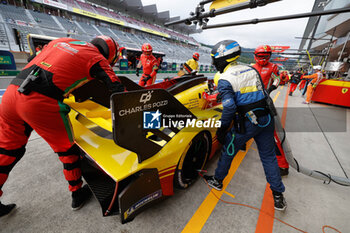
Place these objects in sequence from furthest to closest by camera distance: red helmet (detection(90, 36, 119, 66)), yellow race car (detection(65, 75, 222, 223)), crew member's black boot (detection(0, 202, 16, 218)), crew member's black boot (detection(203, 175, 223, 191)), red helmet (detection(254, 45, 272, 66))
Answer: red helmet (detection(254, 45, 272, 66)), crew member's black boot (detection(203, 175, 223, 191)), red helmet (detection(90, 36, 119, 66)), crew member's black boot (detection(0, 202, 16, 218)), yellow race car (detection(65, 75, 222, 223))

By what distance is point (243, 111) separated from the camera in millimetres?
1726

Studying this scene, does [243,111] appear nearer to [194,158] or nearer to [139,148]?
[194,158]

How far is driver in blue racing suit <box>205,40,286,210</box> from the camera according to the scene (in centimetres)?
168

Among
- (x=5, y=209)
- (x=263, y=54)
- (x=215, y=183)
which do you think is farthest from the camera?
(x=263, y=54)

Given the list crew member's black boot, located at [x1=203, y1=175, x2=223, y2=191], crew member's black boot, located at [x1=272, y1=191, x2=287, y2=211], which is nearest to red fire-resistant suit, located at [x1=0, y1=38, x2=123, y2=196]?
crew member's black boot, located at [x1=203, y1=175, x2=223, y2=191]

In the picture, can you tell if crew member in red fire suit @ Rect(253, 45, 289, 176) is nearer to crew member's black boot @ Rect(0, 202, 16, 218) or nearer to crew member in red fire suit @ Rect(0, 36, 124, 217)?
crew member in red fire suit @ Rect(0, 36, 124, 217)

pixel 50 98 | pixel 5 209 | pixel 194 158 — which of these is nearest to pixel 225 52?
pixel 194 158

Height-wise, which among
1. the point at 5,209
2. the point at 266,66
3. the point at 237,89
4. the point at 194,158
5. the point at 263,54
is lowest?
the point at 5,209

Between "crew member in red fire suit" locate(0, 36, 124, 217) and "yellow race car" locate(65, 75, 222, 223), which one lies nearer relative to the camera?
"yellow race car" locate(65, 75, 222, 223)

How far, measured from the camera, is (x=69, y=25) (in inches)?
874

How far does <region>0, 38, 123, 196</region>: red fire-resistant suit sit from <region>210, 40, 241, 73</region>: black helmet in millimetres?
1156

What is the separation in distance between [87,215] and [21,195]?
0.85m

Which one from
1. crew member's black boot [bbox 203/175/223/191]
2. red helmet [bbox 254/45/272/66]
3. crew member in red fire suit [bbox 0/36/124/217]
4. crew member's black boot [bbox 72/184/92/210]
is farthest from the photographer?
→ red helmet [bbox 254/45/272/66]

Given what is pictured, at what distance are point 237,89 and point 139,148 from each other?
1.17 m
